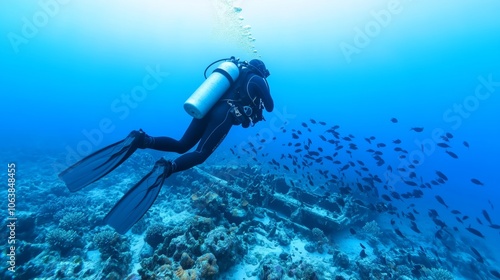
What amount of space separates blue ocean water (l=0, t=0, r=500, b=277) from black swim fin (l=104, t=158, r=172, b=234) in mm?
22124

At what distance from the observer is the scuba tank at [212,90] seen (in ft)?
15.1

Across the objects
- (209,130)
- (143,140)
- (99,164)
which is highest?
(143,140)

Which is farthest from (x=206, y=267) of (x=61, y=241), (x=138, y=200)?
(x=61, y=241)

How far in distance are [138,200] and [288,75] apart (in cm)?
16728

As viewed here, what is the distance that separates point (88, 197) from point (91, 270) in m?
9.11

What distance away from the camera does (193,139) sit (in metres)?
4.92

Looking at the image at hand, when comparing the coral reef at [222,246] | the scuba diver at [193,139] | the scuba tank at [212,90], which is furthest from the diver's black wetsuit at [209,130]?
the coral reef at [222,246]

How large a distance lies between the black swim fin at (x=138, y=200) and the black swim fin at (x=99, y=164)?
20.4 inches

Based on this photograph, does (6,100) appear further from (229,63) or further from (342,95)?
(342,95)

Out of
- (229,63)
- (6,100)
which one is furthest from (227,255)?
(6,100)

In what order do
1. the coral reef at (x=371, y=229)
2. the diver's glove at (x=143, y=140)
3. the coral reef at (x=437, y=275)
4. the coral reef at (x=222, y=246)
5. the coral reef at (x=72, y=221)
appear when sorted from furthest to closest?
1. the coral reef at (x=371, y=229)
2. the coral reef at (x=437, y=275)
3. the coral reef at (x=72, y=221)
4. the coral reef at (x=222, y=246)
5. the diver's glove at (x=143, y=140)

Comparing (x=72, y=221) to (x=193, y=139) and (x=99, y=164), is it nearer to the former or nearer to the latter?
(x=99, y=164)

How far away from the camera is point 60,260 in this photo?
7.73m

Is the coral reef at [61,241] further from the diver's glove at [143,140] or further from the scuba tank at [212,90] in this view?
the scuba tank at [212,90]
